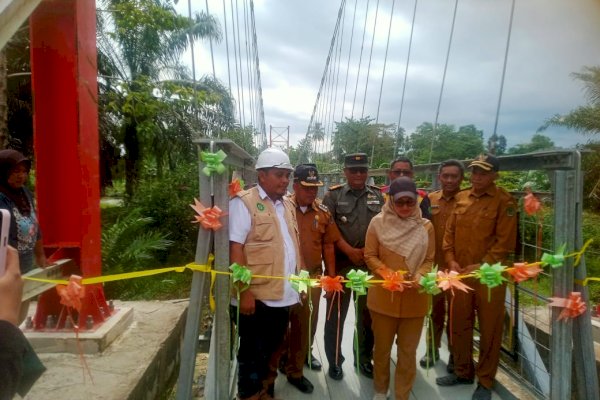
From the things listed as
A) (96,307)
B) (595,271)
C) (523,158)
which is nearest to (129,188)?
(96,307)

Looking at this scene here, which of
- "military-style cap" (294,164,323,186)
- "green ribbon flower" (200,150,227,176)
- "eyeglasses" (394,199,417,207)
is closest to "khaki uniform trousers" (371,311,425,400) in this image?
"eyeglasses" (394,199,417,207)

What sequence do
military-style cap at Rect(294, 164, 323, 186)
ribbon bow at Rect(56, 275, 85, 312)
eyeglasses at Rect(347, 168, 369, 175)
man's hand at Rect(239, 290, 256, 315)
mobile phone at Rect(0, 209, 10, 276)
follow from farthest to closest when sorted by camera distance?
eyeglasses at Rect(347, 168, 369, 175) < military-style cap at Rect(294, 164, 323, 186) < man's hand at Rect(239, 290, 256, 315) < ribbon bow at Rect(56, 275, 85, 312) < mobile phone at Rect(0, 209, 10, 276)

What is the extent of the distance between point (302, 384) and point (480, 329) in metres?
1.17

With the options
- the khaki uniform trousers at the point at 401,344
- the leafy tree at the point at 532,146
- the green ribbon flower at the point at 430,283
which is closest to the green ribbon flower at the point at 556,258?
the green ribbon flower at the point at 430,283

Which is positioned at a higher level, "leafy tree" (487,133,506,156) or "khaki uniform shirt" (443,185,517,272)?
"leafy tree" (487,133,506,156)

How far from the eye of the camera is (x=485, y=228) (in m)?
2.69

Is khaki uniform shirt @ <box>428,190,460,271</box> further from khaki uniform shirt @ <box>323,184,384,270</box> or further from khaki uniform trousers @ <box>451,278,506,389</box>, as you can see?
khaki uniform shirt @ <box>323,184,384,270</box>

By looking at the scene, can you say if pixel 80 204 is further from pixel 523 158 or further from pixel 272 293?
pixel 523 158

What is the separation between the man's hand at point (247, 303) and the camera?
7.73ft

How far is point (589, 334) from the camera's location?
215 centimetres

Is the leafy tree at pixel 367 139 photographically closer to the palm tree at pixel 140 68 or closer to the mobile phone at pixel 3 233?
the palm tree at pixel 140 68

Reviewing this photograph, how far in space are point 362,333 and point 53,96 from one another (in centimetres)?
274

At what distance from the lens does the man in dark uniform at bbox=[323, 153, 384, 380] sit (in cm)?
310

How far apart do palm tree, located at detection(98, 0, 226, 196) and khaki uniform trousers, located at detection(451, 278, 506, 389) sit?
2.64 m
